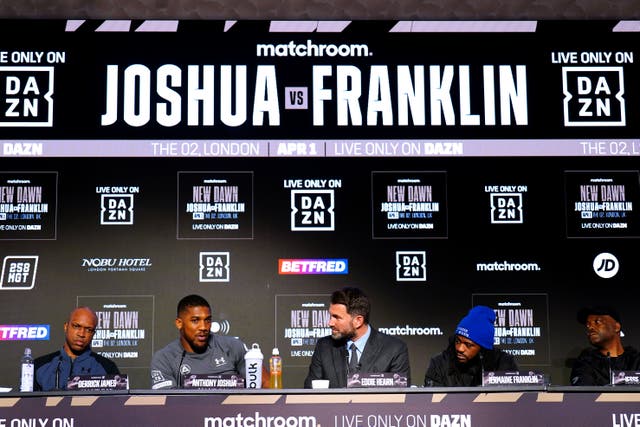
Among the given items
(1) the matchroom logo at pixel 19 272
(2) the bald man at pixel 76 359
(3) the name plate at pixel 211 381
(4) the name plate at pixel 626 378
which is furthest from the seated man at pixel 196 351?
(4) the name plate at pixel 626 378

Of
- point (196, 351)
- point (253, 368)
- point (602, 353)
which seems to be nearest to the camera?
point (253, 368)

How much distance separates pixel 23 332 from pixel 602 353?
3.28 metres

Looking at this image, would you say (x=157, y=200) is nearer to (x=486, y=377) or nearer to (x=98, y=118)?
(x=98, y=118)

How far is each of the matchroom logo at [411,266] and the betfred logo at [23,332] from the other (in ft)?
6.84

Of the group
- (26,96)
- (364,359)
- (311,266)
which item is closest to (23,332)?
(26,96)

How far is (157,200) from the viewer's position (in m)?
5.46

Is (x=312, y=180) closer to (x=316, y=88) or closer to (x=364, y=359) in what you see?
(x=316, y=88)

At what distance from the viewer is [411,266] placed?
17.9ft

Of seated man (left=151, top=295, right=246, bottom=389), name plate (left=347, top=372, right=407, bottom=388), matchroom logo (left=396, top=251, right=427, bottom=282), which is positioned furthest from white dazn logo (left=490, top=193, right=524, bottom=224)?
name plate (left=347, top=372, right=407, bottom=388)

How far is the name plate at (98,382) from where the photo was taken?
373 centimetres

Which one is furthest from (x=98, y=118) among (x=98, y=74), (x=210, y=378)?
(x=210, y=378)

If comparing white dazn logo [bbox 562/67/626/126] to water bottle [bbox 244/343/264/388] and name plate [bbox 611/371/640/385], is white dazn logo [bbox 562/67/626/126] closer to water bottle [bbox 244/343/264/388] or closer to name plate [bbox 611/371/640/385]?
name plate [bbox 611/371/640/385]

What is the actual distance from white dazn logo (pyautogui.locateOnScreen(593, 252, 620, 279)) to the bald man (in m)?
2.84

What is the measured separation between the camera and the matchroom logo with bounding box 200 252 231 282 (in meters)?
5.43
